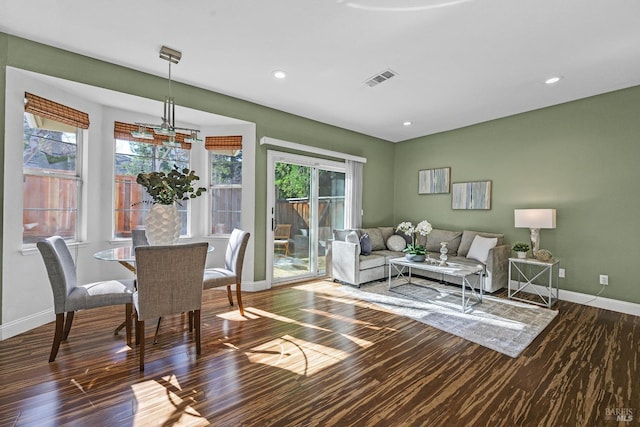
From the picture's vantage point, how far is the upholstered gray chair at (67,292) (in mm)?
2180

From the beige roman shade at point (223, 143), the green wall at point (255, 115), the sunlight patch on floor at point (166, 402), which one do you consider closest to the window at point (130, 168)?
the beige roman shade at point (223, 143)

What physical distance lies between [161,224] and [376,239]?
3.74 metres

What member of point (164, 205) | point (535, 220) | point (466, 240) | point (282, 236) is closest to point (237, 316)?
point (164, 205)

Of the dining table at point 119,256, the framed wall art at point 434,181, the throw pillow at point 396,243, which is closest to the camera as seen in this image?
the dining table at point 119,256

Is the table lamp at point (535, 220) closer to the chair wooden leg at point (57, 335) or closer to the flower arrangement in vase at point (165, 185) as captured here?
the flower arrangement in vase at point (165, 185)

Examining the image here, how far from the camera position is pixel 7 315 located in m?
2.61

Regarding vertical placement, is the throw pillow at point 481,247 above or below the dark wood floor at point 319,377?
above

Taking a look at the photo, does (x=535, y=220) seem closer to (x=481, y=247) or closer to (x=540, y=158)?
(x=481, y=247)

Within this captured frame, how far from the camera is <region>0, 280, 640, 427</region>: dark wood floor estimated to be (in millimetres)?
1688

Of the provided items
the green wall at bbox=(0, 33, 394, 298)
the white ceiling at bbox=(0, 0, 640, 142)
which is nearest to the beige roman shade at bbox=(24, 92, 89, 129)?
the green wall at bbox=(0, 33, 394, 298)

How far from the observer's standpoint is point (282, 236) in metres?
4.65

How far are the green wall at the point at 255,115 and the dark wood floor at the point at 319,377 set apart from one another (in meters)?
1.86

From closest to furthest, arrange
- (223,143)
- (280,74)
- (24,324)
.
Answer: (24,324) → (280,74) → (223,143)

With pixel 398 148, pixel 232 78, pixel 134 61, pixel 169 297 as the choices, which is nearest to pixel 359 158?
pixel 398 148
